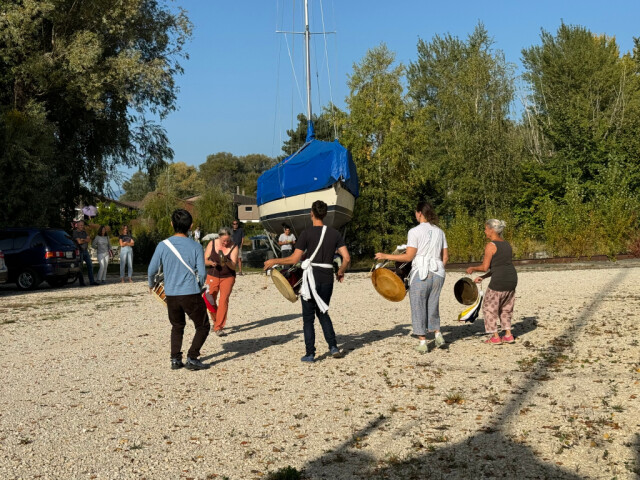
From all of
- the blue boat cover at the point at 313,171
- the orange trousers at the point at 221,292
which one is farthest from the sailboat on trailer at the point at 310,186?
the orange trousers at the point at 221,292

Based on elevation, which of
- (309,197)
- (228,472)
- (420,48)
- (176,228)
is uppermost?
(420,48)

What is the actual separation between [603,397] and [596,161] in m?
28.1

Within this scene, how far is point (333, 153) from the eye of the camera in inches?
1084

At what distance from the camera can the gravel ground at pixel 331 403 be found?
4871mm

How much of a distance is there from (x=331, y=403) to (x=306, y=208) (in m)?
21.8

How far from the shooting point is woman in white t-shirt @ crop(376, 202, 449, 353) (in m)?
8.85

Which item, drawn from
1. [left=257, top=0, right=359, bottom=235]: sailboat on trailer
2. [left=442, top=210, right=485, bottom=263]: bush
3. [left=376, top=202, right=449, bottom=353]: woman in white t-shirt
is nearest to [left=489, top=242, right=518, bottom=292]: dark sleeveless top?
[left=376, top=202, right=449, bottom=353]: woman in white t-shirt

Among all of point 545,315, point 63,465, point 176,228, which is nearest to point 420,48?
point 545,315

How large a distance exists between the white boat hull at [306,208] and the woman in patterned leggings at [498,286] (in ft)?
57.7

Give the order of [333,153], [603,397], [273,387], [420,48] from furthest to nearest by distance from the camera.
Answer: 1. [420,48]
2. [333,153]
3. [273,387]
4. [603,397]

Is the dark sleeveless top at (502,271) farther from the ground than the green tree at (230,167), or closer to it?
closer to it

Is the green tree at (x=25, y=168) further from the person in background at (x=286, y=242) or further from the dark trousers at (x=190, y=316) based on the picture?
the dark trousers at (x=190, y=316)

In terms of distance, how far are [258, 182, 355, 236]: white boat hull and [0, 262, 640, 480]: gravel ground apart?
51.1 feet

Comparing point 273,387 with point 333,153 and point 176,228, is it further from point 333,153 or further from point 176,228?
point 333,153
